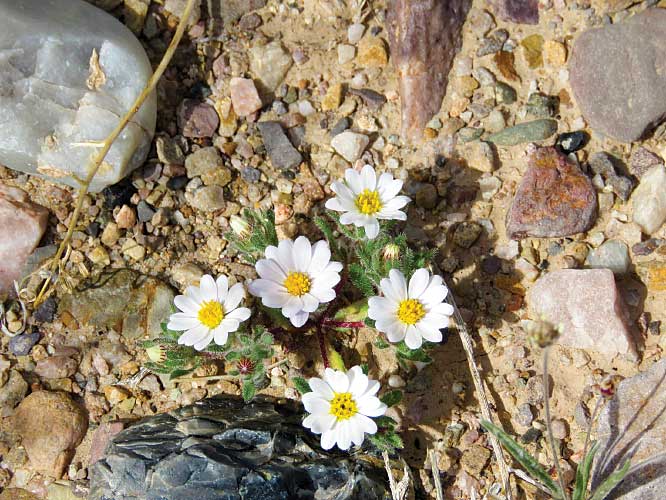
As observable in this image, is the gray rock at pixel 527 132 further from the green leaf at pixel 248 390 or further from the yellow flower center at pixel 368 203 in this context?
the green leaf at pixel 248 390

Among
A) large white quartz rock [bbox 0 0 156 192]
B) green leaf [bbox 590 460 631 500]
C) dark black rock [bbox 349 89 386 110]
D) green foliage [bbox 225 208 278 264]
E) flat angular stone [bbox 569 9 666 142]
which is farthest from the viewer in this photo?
dark black rock [bbox 349 89 386 110]

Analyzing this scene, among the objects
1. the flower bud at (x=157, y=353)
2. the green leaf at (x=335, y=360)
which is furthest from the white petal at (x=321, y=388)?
the flower bud at (x=157, y=353)

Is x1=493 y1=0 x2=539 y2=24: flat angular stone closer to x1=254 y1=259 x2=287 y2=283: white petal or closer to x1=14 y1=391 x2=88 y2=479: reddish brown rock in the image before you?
x1=254 y1=259 x2=287 y2=283: white petal

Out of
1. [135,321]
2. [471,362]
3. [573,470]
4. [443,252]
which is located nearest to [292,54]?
[443,252]

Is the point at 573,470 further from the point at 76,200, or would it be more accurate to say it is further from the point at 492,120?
the point at 76,200

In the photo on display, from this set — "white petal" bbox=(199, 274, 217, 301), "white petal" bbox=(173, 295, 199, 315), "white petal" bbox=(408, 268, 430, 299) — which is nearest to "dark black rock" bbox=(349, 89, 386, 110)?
"white petal" bbox=(408, 268, 430, 299)

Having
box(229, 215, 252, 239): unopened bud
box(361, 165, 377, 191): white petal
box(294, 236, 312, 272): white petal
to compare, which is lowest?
box(229, 215, 252, 239): unopened bud
